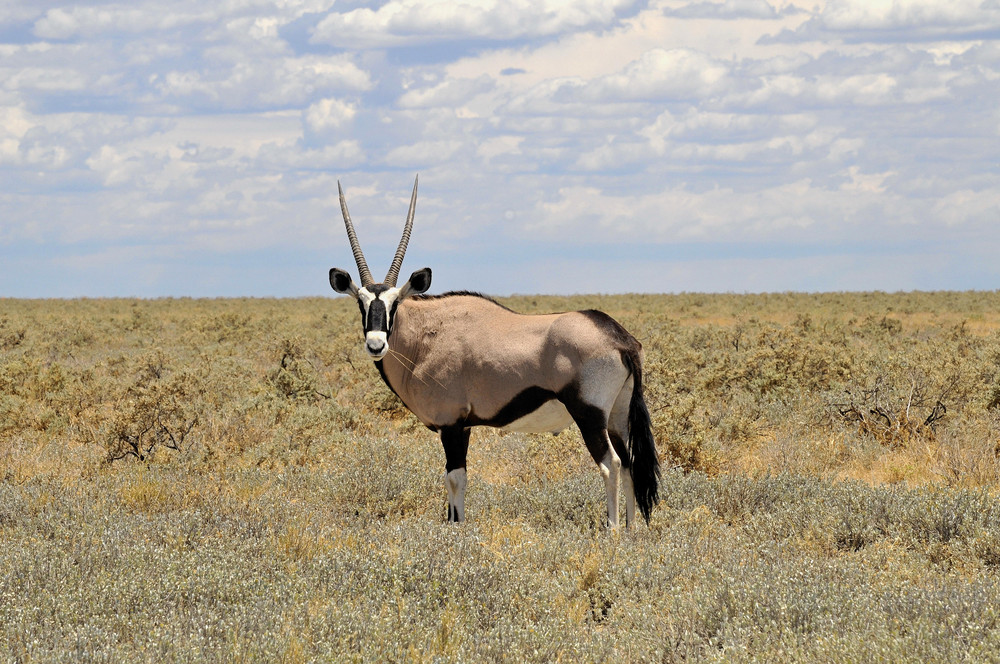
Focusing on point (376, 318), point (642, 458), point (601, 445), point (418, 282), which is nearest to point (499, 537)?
point (601, 445)

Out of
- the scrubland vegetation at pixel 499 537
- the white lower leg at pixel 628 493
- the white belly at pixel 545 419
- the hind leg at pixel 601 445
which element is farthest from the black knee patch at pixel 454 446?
the white lower leg at pixel 628 493

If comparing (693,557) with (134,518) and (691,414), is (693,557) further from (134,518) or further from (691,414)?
(691,414)

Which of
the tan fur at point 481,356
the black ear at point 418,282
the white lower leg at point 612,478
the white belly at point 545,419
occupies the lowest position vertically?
the white lower leg at point 612,478

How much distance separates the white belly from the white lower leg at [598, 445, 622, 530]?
50 cm

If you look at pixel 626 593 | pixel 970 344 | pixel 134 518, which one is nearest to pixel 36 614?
pixel 134 518

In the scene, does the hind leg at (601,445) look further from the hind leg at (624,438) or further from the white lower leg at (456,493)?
the white lower leg at (456,493)

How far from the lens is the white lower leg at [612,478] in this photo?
6871 mm

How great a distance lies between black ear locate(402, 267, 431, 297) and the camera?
7.17 m

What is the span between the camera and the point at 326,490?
7965 mm

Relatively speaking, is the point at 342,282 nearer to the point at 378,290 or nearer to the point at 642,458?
the point at 378,290

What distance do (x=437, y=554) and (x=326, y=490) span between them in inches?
106

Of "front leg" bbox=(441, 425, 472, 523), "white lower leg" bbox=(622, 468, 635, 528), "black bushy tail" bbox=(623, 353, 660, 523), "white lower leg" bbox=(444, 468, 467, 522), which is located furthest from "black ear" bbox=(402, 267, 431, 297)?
"white lower leg" bbox=(622, 468, 635, 528)

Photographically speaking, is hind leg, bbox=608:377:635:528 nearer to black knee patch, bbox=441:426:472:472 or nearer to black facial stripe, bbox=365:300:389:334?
black knee patch, bbox=441:426:472:472

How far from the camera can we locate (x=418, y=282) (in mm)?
7262
